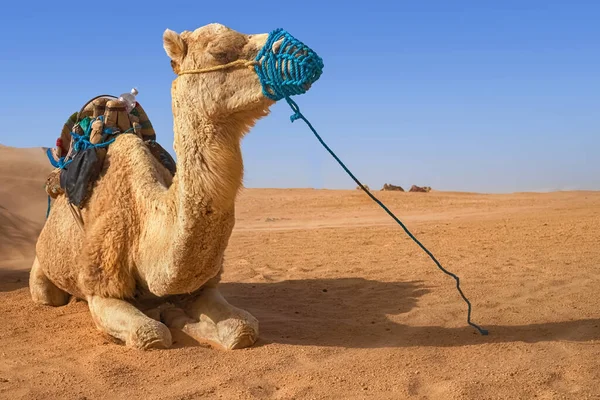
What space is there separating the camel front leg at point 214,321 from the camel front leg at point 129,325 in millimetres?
301

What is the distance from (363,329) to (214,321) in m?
1.40

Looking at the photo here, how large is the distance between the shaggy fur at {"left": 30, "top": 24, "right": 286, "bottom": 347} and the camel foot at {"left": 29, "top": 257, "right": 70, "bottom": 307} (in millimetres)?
1546

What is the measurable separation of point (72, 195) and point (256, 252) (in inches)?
230

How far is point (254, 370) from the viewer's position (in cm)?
461

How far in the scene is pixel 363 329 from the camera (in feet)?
19.4

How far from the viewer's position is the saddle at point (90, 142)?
235 inches

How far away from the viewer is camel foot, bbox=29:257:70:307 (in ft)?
23.3

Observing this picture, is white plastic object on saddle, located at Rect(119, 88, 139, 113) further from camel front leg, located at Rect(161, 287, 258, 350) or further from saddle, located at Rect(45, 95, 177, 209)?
camel front leg, located at Rect(161, 287, 258, 350)

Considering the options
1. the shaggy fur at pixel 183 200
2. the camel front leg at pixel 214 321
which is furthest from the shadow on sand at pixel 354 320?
the shaggy fur at pixel 183 200

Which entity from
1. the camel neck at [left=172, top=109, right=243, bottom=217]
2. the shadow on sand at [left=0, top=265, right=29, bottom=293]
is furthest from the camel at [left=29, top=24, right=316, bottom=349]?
the shadow on sand at [left=0, top=265, right=29, bottom=293]

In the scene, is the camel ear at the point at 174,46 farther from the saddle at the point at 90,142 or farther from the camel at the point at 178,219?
the saddle at the point at 90,142

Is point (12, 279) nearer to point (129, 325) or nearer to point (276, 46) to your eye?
point (129, 325)

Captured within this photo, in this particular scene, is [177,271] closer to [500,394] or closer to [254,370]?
[254,370]

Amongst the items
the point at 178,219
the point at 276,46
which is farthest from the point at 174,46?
the point at 178,219
